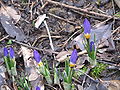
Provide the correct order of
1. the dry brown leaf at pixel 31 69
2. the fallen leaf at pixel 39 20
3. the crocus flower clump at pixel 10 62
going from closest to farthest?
the crocus flower clump at pixel 10 62 → the dry brown leaf at pixel 31 69 → the fallen leaf at pixel 39 20

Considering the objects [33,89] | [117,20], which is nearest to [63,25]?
[117,20]

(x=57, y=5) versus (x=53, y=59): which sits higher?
(x=57, y=5)

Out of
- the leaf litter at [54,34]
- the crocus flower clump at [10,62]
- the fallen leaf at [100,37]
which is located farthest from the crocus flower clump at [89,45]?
the crocus flower clump at [10,62]

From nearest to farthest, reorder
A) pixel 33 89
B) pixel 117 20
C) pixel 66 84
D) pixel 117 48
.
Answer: pixel 66 84 → pixel 33 89 → pixel 117 48 → pixel 117 20

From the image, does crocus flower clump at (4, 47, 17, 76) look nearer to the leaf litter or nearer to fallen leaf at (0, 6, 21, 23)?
the leaf litter

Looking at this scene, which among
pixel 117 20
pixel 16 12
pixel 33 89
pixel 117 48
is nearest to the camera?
pixel 33 89

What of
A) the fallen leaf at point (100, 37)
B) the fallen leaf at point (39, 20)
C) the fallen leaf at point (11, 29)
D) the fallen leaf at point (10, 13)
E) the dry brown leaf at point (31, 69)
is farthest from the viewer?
the fallen leaf at point (10, 13)

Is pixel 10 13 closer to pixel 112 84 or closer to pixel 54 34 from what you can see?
pixel 54 34

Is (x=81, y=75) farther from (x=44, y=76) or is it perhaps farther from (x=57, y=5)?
(x=57, y=5)

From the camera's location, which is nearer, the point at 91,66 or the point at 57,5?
the point at 91,66

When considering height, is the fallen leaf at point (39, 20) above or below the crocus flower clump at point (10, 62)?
above

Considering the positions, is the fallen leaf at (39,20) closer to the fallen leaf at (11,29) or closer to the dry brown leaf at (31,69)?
the fallen leaf at (11,29)
